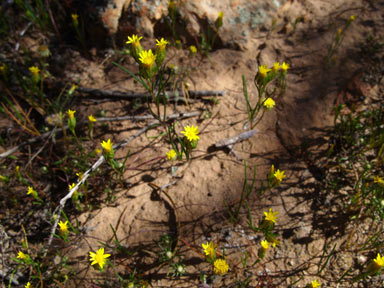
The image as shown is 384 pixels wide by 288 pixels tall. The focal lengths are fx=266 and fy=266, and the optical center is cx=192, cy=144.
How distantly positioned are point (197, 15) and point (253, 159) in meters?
1.90

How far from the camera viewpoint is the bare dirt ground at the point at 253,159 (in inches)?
80.4

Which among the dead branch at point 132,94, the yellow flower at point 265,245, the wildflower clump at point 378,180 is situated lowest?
the yellow flower at point 265,245

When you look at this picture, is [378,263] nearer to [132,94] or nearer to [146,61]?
[146,61]

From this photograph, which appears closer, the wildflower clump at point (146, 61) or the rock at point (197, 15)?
the wildflower clump at point (146, 61)

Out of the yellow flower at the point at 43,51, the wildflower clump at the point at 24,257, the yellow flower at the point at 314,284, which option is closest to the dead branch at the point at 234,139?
the yellow flower at the point at 314,284

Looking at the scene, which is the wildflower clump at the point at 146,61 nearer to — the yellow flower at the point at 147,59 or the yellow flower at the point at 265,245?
the yellow flower at the point at 147,59

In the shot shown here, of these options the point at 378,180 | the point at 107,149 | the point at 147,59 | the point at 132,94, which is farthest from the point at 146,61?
the point at 378,180

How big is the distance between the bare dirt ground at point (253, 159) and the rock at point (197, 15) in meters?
0.15

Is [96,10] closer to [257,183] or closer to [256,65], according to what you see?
[256,65]

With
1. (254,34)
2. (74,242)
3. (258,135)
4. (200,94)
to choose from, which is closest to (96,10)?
(200,94)

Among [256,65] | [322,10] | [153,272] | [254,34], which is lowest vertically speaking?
[153,272]

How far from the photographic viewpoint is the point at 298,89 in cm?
284

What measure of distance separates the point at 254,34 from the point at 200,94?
1198 millimetres

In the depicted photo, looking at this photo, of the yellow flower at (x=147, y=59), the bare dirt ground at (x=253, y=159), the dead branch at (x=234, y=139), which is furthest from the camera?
the dead branch at (x=234, y=139)
